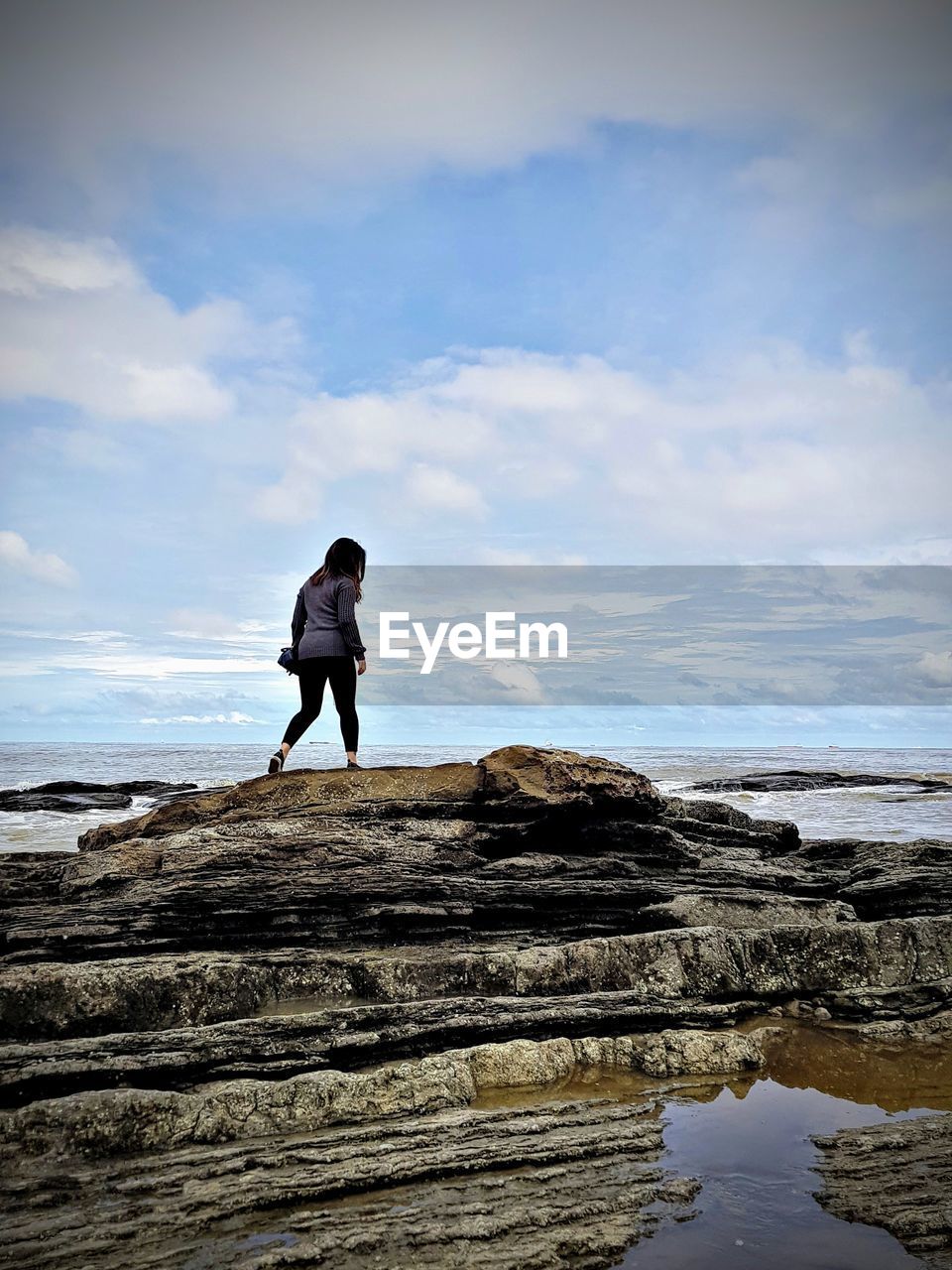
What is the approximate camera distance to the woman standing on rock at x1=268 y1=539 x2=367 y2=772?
10523 mm

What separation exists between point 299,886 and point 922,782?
2806 centimetres

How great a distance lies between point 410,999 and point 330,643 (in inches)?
204

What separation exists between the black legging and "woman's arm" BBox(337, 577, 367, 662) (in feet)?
Answer: 0.63

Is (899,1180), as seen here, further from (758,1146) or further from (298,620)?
(298,620)

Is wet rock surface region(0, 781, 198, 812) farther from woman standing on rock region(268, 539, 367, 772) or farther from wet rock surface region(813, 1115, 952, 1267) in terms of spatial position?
wet rock surface region(813, 1115, 952, 1267)

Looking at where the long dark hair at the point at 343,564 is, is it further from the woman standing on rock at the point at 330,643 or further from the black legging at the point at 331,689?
the black legging at the point at 331,689

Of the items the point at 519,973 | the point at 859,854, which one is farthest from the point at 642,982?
the point at 859,854

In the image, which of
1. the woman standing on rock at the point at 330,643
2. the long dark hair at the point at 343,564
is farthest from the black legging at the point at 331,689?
the long dark hair at the point at 343,564

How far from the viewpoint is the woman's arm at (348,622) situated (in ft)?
34.6

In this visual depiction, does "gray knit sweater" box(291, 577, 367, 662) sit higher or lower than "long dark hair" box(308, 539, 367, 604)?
lower

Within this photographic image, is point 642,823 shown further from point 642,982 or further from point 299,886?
point 299,886

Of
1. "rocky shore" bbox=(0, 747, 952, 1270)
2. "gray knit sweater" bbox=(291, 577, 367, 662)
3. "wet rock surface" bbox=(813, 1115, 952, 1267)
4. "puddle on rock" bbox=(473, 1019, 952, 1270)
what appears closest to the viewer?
"puddle on rock" bbox=(473, 1019, 952, 1270)

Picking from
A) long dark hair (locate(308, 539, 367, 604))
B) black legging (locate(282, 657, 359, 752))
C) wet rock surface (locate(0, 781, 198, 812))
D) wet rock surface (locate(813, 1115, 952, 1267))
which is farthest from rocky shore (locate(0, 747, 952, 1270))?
wet rock surface (locate(0, 781, 198, 812))

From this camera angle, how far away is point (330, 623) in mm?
10602
